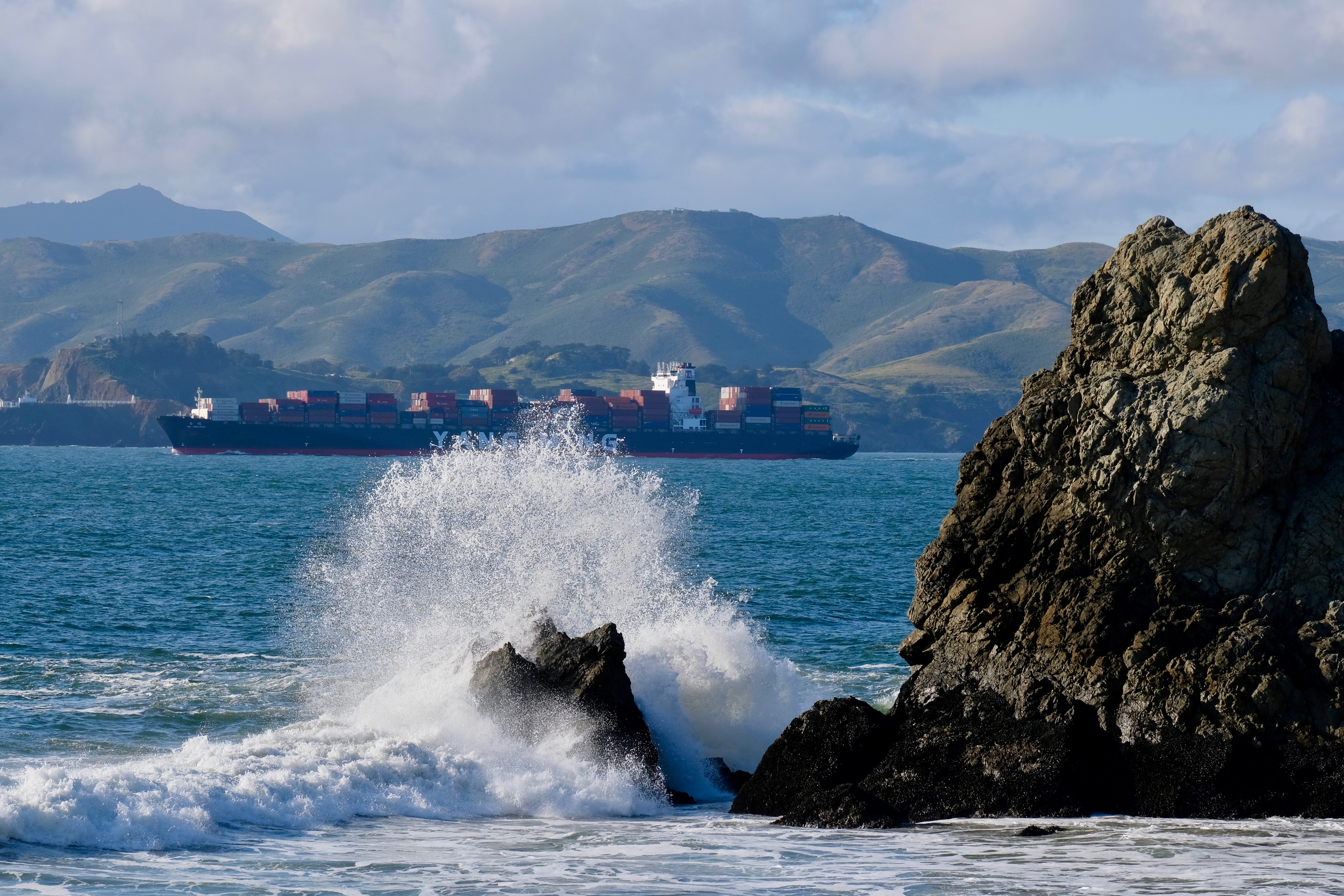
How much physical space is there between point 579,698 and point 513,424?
160m

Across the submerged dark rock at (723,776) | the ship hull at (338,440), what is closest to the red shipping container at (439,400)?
the ship hull at (338,440)

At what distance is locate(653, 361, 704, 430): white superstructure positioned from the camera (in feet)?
574

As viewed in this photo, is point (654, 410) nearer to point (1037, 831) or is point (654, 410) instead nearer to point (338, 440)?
point (338, 440)

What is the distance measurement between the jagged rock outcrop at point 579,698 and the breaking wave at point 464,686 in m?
0.19

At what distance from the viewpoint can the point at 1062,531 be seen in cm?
1551

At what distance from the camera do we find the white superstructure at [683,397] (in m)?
175

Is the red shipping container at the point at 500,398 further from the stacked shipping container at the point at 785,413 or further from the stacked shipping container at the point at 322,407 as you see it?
the stacked shipping container at the point at 785,413

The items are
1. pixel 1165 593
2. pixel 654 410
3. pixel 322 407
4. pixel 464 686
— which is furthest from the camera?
pixel 654 410

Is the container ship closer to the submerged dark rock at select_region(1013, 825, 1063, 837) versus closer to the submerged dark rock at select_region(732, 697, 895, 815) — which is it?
the submerged dark rock at select_region(732, 697, 895, 815)

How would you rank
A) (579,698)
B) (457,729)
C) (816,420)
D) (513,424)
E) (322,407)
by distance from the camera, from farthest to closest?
(816,420)
(513,424)
(322,407)
(457,729)
(579,698)

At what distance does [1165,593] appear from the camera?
14758 millimetres

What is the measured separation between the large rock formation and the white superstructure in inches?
6159

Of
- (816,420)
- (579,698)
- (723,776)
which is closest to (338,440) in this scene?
(816,420)

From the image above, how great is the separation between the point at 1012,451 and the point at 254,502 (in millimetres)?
58541
